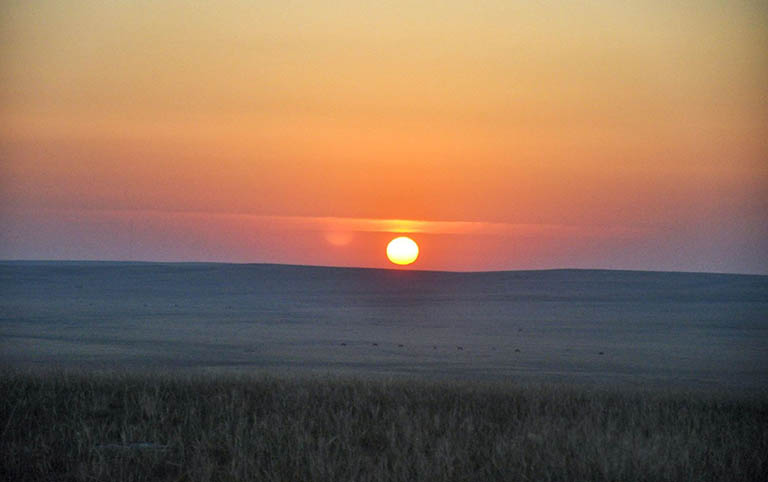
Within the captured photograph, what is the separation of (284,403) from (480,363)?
12981 mm

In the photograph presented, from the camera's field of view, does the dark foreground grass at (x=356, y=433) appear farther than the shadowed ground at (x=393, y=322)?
No

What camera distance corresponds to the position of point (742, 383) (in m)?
20.5

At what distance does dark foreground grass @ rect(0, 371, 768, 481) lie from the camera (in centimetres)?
838

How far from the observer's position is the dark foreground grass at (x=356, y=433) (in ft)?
27.5

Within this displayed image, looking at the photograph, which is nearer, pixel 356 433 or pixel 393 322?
pixel 356 433

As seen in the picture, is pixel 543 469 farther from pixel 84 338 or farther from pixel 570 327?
pixel 570 327

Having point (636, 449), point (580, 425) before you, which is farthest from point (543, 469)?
point (580, 425)

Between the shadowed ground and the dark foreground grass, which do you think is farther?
the shadowed ground

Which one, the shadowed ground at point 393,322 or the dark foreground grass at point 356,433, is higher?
the shadowed ground at point 393,322

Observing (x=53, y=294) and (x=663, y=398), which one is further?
(x=53, y=294)

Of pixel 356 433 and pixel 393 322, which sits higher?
pixel 393 322

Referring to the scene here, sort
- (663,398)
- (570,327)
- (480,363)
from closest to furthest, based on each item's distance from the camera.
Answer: (663,398) → (480,363) → (570,327)

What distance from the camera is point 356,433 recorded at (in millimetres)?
9836

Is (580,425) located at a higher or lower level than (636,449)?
higher
